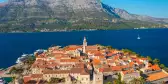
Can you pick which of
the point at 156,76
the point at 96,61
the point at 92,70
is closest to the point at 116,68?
the point at 92,70

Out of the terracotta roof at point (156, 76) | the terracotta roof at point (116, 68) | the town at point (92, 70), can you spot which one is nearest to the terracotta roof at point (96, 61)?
the town at point (92, 70)

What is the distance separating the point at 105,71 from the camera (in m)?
68.4

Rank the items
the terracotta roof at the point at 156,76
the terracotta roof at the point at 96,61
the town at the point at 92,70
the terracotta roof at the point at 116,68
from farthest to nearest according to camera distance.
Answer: the terracotta roof at the point at 96,61 < the terracotta roof at the point at 116,68 < the terracotta roof at the point at 156,76 < the town at the point at 92,70

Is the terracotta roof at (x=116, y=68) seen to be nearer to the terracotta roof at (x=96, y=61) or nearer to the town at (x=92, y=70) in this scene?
the town at (x=92, y=70)

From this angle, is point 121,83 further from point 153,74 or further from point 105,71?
point 153,74

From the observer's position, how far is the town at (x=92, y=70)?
64012 millimetres

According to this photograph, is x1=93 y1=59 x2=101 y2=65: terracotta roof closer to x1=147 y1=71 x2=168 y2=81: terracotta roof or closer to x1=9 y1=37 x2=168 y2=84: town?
x1=9 y1=37 x2=168 y2=84: town

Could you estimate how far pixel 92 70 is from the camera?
71.1 m

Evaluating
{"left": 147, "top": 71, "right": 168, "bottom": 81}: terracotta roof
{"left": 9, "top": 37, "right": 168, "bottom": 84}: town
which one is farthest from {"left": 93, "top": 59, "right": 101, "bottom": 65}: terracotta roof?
{"left": 147, "top": 71, "right": 168, "bottom": 81}: terracotta roof

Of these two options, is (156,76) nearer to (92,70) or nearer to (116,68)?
(116,68)

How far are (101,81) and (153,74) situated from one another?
1732 centimetres

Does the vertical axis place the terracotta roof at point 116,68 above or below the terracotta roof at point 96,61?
below

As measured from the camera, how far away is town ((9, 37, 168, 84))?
64.0 meters

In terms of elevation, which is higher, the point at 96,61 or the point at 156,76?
the point at 96,61
